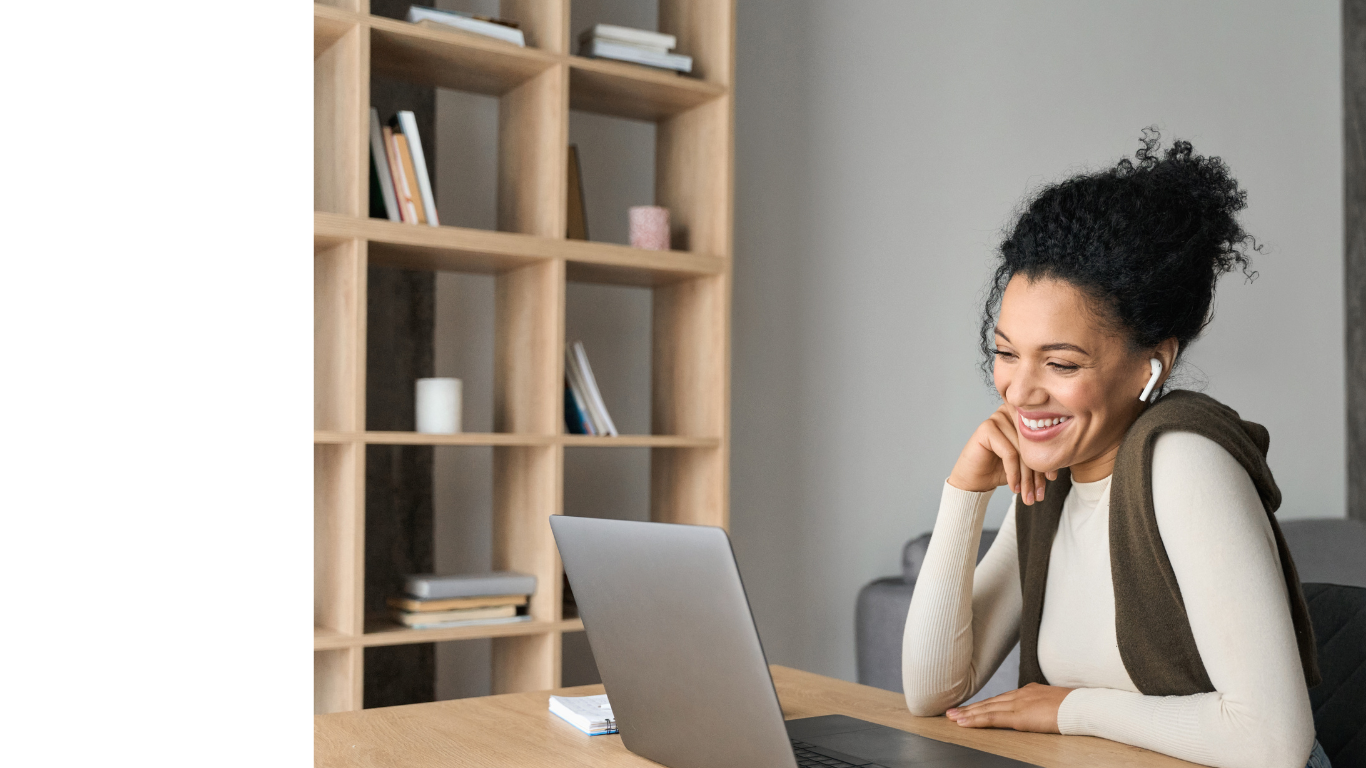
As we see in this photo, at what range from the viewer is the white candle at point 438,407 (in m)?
2.27

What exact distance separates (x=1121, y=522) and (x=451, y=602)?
1370 mm

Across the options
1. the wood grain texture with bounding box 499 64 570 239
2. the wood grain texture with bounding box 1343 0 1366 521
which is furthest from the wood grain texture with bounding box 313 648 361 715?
the wood grain texture with bounding box 1343 0 1366 521

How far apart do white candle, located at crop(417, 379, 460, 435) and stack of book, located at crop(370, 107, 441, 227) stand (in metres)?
0.32

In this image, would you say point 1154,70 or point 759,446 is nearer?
point 759,446

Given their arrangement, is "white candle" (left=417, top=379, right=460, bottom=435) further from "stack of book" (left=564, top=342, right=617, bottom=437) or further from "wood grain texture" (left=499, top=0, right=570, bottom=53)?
"wood grain texture" (left=499, top=0, right=570, bottom=53)

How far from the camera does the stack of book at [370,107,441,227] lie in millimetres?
2176

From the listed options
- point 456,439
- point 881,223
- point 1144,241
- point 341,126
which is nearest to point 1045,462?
point 1144,241

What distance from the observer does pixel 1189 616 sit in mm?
1185

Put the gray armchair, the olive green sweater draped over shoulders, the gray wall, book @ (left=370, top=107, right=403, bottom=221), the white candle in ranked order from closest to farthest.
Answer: the olive green sweater draped over shoulders < book @ (left=370, top=107, right=403, bottom=221) < the white candle < the gray armchair < the gray wall
